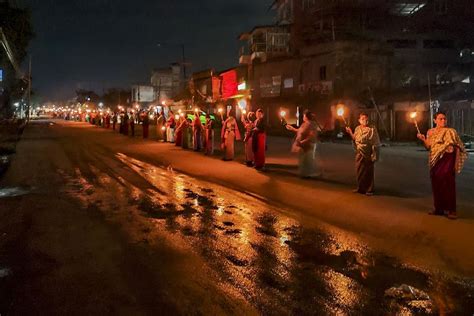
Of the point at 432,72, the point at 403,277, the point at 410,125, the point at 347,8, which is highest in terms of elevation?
the point at 347,8

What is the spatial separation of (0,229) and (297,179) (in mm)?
7760

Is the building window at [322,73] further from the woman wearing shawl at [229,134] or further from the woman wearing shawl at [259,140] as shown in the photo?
the woman wearing shawl at [259,140]

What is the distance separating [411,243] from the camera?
7.05 m

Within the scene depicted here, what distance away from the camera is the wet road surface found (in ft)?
15.5

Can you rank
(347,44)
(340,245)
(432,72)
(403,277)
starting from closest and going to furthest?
(403,277) < (340,245) < (347,44) < (432,72)

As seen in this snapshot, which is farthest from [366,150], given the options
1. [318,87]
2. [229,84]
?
[229,84]

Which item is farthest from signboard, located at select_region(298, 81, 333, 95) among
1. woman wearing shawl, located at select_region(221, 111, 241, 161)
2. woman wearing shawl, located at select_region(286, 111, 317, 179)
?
woman wearing shawl, located at select_region(286, 111, 317, 179)

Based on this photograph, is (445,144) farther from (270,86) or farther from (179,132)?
(270,86)

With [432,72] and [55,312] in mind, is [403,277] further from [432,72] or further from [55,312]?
[432,72]

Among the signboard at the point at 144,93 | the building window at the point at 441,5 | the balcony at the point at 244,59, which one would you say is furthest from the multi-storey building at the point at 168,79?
the building window at the point at 441,5

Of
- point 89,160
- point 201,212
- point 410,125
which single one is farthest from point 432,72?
point 201,212

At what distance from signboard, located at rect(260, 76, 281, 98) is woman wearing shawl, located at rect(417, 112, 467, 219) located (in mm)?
33356

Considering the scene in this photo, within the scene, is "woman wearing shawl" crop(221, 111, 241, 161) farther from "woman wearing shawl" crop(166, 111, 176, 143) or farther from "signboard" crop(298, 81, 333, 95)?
"signboard" crop(298, 81, 333, 95)

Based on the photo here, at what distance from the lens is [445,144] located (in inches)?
324
